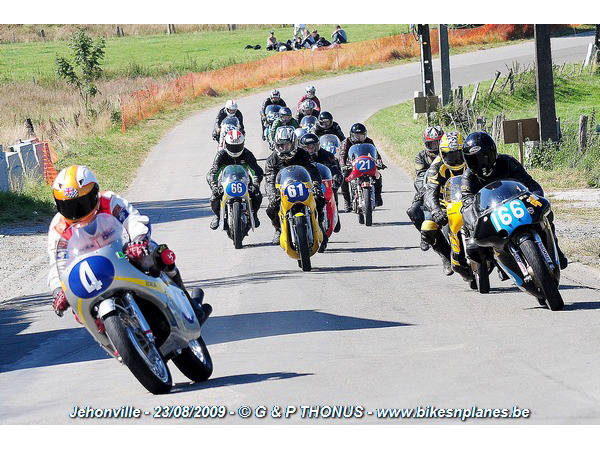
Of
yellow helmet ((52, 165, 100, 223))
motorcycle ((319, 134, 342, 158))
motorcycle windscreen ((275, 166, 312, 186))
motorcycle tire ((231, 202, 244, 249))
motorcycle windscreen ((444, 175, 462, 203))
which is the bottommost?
motorcycle tire ((231, 202, 244, 249))

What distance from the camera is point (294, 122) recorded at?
79.3 ft

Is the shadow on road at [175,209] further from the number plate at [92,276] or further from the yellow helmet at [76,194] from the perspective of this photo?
the number plate at [92,276]

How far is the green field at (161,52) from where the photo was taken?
1724 inches

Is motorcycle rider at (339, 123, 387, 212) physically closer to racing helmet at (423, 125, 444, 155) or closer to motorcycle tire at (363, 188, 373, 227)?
motorcycle tire at (363, 188, 373, 227)

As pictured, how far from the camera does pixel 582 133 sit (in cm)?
2389

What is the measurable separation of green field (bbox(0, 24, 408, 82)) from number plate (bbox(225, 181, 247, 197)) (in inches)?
900

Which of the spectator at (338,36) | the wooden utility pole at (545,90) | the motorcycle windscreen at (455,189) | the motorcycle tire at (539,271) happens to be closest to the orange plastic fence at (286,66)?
the spectator at (338,36)

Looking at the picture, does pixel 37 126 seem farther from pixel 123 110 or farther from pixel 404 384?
pixel 404 384

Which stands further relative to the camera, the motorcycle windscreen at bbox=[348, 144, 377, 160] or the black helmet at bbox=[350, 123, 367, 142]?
the black helmet at bbox=[350, 123, 367, 142]

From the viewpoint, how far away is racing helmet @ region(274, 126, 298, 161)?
1545 cm

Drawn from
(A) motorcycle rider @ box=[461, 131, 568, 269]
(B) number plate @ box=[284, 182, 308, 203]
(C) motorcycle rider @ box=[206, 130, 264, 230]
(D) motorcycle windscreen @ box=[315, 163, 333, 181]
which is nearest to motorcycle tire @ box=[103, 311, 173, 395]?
(A) motorcycle rider @ box=[461, 131, 568, 269]

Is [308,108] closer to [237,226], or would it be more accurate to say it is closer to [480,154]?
[237,226]

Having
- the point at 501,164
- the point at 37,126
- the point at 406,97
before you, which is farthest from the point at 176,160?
the point at 501,164

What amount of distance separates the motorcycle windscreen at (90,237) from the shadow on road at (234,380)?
1.18m
